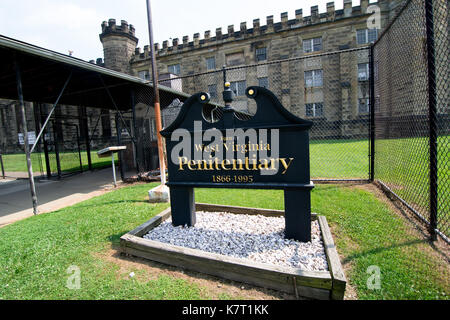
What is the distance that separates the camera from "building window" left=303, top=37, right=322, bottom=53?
22.2 m

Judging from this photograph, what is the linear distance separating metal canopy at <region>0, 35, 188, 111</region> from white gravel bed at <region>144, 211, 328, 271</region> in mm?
4418

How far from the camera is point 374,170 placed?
6.10 m

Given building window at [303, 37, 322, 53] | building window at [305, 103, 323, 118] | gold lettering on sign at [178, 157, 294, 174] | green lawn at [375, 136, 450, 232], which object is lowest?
green lawn at [375, 136, 450, 232]

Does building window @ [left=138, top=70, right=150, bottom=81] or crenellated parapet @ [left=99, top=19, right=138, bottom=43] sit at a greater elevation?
crenellated parapet @ [left=99, top=19, right=138, bottom=43]

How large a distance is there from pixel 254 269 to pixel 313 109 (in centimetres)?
2177

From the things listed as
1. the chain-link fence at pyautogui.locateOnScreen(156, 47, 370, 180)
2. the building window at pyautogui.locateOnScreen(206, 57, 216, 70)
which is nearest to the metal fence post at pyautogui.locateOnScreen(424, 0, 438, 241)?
the chain-link fence at pyautogui.locateOnScreen(156, 47, 370, 180)

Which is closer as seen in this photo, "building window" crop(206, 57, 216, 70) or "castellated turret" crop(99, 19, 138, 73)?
"building window" crop(206, 57, 216, 70)

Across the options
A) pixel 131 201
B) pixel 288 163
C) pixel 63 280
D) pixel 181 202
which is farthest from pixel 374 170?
pixel 63 280

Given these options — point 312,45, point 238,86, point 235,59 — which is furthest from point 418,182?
point 235,59

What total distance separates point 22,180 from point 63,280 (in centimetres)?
1007

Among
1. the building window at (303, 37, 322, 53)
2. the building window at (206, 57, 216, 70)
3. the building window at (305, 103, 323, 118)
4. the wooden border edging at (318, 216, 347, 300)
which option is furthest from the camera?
the building window at (206, 57, 216, 70)

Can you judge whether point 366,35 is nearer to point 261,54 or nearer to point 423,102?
point 261,54

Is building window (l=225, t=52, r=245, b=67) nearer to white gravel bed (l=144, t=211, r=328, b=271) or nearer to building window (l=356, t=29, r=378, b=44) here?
building window (l=356, t=29, r=378, b=44)
